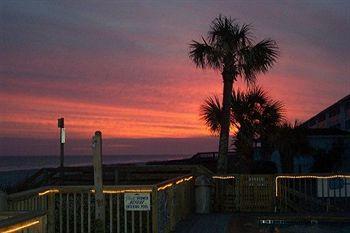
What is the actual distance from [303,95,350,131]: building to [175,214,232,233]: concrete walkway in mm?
26342

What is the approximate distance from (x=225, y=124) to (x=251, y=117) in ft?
8.76

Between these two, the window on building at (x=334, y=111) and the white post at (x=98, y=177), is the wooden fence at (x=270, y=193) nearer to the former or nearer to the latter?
the white post at (x=98, y=177)

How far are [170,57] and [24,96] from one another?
29.2 feet

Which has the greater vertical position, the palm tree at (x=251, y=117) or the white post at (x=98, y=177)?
the palm tree at (x=251, y=117)

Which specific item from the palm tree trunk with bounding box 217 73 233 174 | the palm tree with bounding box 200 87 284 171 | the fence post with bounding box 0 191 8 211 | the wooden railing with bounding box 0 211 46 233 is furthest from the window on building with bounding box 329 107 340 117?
the wooden railing with bounding box 0 211 46 233

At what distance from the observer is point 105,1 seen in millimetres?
19625

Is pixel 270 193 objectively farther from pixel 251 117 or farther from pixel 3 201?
pixel 3 201

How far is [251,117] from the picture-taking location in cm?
2791

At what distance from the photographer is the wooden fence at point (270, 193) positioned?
63.3ft

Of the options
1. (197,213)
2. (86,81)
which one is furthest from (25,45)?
(197,213)

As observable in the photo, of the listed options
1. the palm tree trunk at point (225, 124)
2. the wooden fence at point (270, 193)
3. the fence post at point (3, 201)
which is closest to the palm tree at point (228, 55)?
the palm tree trunk at point (225, 124)

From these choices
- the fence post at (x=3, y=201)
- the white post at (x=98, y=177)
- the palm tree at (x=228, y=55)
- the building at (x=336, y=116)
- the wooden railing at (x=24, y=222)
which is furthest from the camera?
the building at (x=336, y=116)

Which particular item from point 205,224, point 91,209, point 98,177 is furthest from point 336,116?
point 98,177

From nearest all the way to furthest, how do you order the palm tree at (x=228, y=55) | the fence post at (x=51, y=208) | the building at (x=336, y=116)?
the fence post at (x=51, y=208) → the palm tree at (x=228, y=55) → the building at (x=336, y=116)
